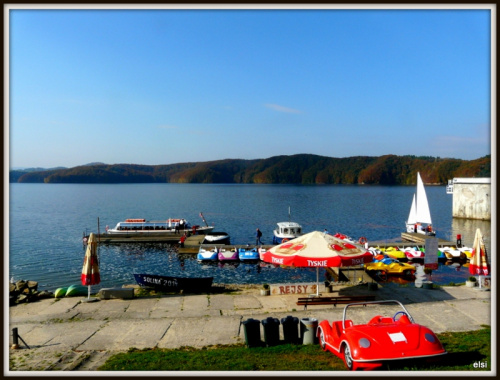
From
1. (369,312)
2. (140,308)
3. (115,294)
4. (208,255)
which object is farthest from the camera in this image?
(208,255)

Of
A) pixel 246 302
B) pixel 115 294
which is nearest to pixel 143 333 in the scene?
pixel 246 302

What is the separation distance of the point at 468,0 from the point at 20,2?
10.5m

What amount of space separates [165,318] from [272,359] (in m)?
6.00

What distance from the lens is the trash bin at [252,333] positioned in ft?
39.8

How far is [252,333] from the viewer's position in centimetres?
1216

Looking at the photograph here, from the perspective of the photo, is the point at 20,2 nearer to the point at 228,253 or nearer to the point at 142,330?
the point at 142,330

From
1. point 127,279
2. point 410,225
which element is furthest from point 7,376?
point 410,225

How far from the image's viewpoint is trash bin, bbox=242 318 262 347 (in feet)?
39.8

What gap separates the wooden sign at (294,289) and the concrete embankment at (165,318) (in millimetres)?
294

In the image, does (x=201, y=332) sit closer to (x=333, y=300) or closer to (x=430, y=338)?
(x=333, y=300)

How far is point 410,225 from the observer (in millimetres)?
59719

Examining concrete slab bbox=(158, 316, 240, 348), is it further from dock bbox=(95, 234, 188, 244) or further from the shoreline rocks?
dock bbox=(95, 234, 188, 244)

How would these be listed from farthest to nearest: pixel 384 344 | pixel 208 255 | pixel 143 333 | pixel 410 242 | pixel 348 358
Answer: pixel 410 242 → pixel 208 255 → pixel 143 333 → pixel 348 358 → pixel 384 344

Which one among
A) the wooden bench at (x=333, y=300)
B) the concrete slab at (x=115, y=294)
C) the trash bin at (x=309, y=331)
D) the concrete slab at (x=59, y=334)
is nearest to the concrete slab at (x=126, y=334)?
the concrete slab at (x=59, y=334)
